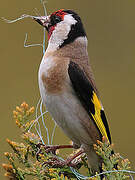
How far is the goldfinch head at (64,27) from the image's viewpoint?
2.46m

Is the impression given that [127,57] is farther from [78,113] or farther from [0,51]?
[78,113]

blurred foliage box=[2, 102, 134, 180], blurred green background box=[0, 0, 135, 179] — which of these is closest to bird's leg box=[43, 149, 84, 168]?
blurred foliage box=[2, 102, 134, 180]

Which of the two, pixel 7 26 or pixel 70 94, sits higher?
pixel 7 26

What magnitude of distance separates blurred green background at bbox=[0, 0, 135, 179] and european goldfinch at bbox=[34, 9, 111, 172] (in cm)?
160

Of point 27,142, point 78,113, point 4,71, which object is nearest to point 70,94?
point 78,113

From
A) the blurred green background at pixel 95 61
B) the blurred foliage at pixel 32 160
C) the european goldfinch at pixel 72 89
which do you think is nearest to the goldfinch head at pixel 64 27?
the european goldfinch at pixel 72 89

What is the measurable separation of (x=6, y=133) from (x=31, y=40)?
1.18 m

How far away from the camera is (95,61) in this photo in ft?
16.7

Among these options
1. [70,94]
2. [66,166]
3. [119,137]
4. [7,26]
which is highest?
[7,26]

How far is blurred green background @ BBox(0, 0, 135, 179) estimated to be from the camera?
14.3 ft

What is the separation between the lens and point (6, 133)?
4.12m

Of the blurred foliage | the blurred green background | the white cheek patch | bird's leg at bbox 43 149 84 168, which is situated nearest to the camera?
the blurred foliage

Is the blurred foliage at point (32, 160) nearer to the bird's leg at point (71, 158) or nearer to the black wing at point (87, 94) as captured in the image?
the bird's leg at point (71, 158)

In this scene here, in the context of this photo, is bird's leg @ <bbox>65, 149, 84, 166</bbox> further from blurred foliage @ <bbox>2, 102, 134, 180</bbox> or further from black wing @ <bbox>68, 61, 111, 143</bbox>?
black wing @ <bbox>68, 61, 111, 143</bbox>
